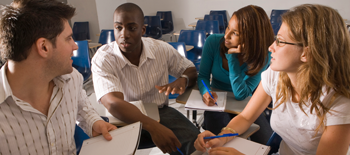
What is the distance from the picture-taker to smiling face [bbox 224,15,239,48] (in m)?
1.67

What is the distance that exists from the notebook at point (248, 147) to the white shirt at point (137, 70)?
2.57 feet

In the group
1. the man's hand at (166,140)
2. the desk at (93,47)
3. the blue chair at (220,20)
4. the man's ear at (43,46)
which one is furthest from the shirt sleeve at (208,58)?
the blue chair at (220,20)

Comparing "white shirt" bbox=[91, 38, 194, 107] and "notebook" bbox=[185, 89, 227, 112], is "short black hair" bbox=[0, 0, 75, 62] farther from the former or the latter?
"notebook" bbox=[185, 89, 227, 112]

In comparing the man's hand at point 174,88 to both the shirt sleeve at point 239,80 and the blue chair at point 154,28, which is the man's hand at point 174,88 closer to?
the shirt sleeve at point 239,80

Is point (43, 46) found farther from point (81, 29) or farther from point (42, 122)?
point (81, 29)

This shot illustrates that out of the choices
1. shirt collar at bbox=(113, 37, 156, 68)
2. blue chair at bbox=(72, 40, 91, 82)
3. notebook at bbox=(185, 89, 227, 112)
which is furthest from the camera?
blue chair at bbox=(72, 40, 91, 82)

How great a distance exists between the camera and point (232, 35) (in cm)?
170

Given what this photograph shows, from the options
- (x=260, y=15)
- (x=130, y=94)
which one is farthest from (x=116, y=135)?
(x=260, y=15)

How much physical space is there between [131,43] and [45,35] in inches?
29.4

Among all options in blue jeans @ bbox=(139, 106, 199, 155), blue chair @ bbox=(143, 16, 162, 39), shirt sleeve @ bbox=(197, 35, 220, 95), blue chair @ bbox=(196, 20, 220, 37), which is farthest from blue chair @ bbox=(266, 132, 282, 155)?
blue chair @ bbox=(143, 16, 162, 39)

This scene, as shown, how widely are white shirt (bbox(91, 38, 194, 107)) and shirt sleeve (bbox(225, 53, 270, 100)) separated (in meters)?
0.37

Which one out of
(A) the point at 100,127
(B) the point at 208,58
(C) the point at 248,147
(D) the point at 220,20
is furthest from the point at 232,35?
(D) the point at 220,20

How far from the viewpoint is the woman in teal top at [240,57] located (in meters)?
1.56

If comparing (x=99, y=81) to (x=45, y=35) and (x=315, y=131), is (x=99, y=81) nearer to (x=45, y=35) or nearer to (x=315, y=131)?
(x=45, y=35)
